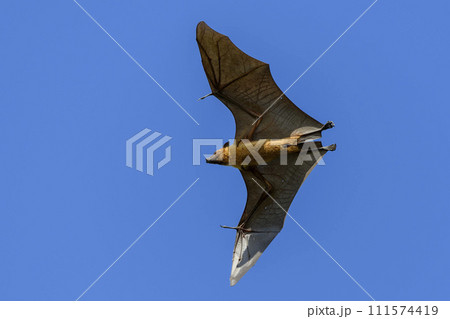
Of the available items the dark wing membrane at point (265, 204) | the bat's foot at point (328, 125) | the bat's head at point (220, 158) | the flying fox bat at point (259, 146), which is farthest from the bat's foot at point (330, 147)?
the bat's head at point (220, 158)

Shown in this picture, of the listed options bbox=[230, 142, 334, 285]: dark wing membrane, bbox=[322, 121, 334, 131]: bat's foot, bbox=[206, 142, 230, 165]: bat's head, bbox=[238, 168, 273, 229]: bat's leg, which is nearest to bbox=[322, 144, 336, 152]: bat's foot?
bbox=[230, 142, 334, 285]: dark wing membrane

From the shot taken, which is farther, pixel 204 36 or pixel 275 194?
pixel 275 194

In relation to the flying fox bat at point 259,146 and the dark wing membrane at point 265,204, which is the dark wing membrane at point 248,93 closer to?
the flying fox bat at point 259,146

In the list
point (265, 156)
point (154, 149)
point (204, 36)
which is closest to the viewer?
point (204, 36)

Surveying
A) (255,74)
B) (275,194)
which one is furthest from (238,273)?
(255,74)

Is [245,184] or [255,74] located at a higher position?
[255,74]

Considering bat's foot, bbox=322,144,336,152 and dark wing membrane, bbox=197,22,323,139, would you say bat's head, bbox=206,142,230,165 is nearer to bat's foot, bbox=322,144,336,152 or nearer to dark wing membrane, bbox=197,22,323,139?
dark wing membrane, bbox=197,22,323,139

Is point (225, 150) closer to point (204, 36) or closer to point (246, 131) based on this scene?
point (246, 131)
